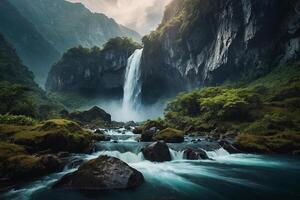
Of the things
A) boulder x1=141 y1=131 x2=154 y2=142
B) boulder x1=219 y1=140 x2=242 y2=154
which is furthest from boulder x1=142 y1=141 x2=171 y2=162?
boulder x1=141 y1=131 x2=154 y2=142

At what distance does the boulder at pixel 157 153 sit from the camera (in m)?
19.6

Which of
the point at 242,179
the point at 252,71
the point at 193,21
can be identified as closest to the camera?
the point at 242,179

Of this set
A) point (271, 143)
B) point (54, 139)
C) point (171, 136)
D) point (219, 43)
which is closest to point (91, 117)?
point (219, 43)

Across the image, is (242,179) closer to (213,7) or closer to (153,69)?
(213,7)

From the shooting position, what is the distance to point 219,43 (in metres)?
63.6

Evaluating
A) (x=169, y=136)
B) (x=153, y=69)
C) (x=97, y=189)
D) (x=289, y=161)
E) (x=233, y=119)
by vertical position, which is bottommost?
→ (x=97, y=189)

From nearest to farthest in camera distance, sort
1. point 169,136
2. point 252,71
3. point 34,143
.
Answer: point 34,143
point 169,136
point 252,71

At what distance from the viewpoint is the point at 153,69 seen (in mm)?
84625

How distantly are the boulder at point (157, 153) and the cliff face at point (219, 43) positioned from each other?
1531 inches

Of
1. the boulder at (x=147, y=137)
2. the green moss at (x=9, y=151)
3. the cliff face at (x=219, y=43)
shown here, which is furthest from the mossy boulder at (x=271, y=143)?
the cliff face at (x=219, y=43)

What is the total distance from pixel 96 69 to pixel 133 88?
35.8 meters

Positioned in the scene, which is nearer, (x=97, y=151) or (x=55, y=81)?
(x=97, y=151)

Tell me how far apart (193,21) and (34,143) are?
2282 inches

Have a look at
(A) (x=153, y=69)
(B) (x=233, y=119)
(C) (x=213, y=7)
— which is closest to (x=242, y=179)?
(B) (x=233, y=119)
